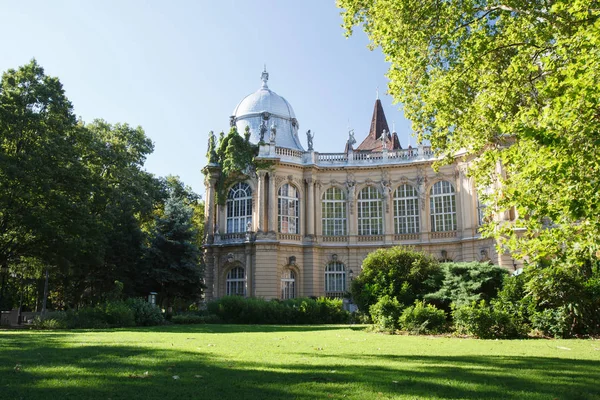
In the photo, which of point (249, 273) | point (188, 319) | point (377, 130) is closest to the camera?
point (188, 319)

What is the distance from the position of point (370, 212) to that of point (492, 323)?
78.9ft

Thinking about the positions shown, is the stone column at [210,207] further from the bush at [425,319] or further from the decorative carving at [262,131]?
the bush at [425,319]

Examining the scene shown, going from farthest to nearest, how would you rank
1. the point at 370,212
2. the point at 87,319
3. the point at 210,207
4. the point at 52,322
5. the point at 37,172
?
the point at 210,207 → the point at 370,212 → the point at 37,172 → the point at 52,322 → the point at 87,319

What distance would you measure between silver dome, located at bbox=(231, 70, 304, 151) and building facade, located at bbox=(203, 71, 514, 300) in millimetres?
2354

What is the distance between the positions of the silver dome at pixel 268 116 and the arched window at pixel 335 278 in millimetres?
10342

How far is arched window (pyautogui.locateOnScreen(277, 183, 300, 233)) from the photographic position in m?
39.3

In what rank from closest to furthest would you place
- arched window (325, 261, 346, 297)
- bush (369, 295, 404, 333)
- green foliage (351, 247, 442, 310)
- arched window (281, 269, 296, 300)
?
1. bush (369, 295, 404, 333)
2. green foliage (351, 247, 442, 310)
3. arched window (281, 269, 296, 300)
4. arched window (325, 261, 346, 297)

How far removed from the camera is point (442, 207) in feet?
127

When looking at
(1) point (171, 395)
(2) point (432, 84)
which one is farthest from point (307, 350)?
(2) point (432, 84)

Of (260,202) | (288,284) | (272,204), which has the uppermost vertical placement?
(260,202)

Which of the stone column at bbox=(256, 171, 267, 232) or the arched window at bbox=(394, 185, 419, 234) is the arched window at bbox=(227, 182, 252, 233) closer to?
the stone column at bbox=(256, 171, 267, 232)

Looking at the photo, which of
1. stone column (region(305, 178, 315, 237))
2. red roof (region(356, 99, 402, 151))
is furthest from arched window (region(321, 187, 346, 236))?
red roof (region(356, 99, 402, 151))

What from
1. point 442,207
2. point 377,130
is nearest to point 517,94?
point 442,207

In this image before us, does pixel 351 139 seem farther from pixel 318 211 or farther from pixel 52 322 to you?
pixel 52 322
